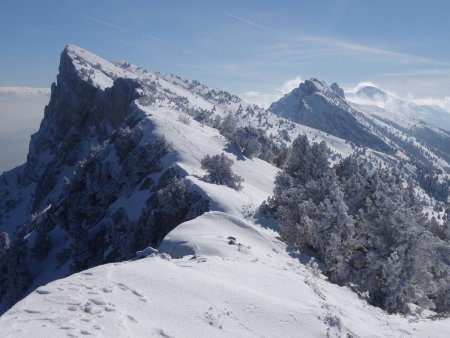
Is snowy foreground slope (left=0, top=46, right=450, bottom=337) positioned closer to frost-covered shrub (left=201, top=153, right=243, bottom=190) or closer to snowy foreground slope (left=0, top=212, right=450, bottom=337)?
snowy foreground slope (left=0, top=212, right=450, bottom=337)

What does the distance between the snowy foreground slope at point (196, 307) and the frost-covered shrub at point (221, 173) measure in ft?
105

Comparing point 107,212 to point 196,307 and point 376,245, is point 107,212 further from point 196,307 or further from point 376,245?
point 196,307

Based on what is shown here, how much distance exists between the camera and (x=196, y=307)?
12961 millimetres

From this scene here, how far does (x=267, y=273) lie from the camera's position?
1922cm

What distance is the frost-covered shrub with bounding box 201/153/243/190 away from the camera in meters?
53.0

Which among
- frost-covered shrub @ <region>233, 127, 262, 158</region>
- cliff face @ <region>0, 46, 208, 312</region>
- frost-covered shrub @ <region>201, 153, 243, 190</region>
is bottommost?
cliff face @ <region>0, 46, 208, 312</region>

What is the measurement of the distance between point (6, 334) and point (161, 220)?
3510cm

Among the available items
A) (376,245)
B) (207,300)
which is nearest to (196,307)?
(207,300)

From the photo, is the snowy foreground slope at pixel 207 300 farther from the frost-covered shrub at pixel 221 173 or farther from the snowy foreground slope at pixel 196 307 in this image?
the frost-covered shrub at pixel 221 173

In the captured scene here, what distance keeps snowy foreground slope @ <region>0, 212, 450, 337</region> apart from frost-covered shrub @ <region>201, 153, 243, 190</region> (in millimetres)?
31981

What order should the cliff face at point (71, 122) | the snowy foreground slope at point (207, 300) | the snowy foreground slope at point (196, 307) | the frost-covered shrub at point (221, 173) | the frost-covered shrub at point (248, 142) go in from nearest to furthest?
the snowy foreground slope at point (196, 307)
the snowy foreground slope at point (207, 300)
the frost-covered shrub at point (221, 173)
the frost-covered shrub at point (248, 142)
the cliff face at point (71, 122)

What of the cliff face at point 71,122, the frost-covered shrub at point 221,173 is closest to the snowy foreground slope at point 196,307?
the frost-covered shrub at point 221,173

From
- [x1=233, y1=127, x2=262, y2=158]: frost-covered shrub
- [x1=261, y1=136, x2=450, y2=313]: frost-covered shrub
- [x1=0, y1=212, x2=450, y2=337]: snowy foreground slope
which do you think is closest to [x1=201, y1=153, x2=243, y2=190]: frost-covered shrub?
[x1=261, y1=136, x2=450, y2=313]: frost-covered shrub

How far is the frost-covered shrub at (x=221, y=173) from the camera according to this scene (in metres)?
53.0
